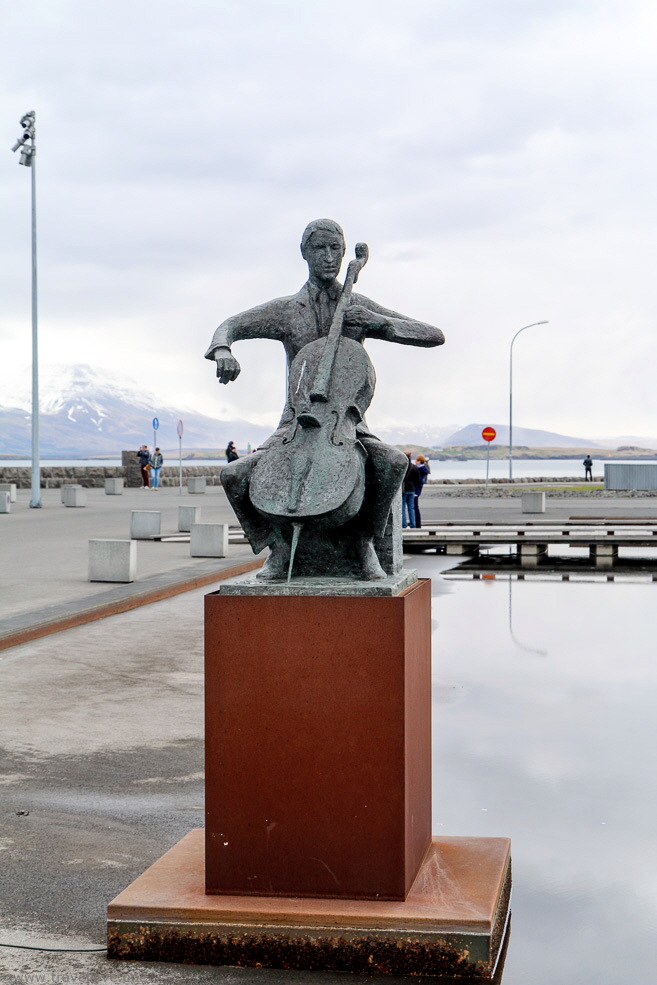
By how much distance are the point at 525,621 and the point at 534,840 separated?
672cm

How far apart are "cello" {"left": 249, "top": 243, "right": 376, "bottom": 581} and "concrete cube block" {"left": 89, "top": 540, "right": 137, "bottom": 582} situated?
1016 centimetres

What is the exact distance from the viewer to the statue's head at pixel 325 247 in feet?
14.5

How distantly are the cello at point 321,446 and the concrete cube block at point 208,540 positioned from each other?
13.4 meters

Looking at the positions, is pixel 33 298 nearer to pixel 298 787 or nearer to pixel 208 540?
pixel 208 540

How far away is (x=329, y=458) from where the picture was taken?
4008mm

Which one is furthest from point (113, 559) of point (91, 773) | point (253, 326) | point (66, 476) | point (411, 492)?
point (66, 476)

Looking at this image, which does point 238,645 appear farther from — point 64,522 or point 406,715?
point 64,522

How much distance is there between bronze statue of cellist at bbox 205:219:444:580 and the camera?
3998 millimetres

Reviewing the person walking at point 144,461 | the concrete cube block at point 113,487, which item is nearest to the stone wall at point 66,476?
the person walking at point 144,461

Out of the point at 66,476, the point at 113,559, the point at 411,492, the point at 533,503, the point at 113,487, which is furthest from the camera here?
the point at 66,476

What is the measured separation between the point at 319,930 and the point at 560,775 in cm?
255

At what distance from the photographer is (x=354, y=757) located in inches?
146

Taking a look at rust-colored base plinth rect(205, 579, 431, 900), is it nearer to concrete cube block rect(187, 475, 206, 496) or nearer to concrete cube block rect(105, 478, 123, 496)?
concrete cube block rect(105, 478, 123, 496)

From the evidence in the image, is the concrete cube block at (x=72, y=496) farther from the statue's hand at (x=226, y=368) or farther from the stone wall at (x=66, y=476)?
the statue's hand at (x=226, y=368)
